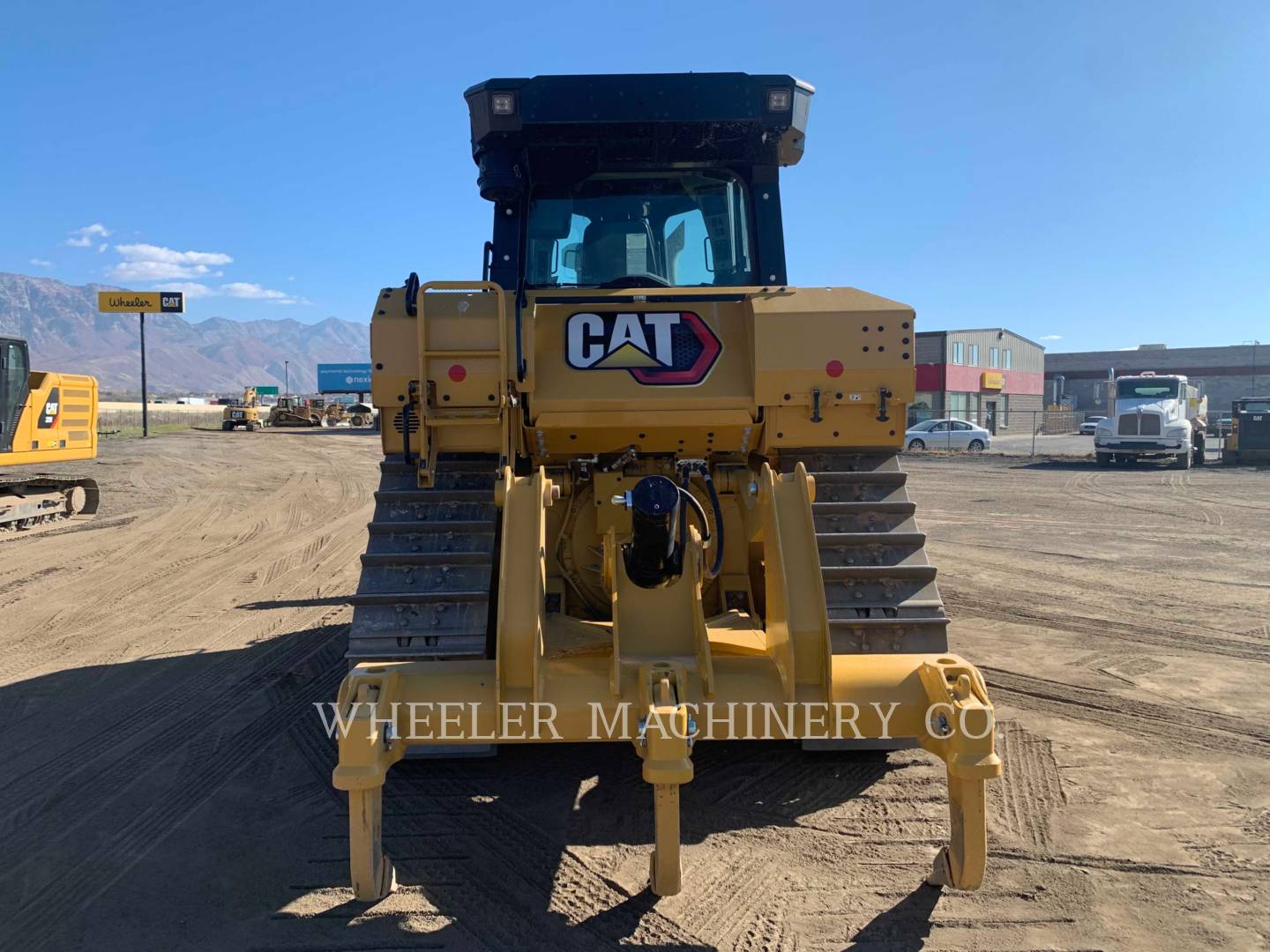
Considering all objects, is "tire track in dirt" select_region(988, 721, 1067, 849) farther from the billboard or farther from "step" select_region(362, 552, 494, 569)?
the billboard

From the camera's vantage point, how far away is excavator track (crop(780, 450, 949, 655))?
12.8 ft

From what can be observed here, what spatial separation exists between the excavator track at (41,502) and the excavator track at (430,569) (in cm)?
1197

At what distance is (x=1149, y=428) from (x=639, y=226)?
81.1ft

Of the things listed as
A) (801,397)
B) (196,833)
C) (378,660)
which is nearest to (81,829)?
(196,833)

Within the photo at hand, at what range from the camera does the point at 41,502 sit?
14.0 m

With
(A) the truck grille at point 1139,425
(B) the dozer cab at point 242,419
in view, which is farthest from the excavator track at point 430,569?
(B) the dozer cab at point 242,419

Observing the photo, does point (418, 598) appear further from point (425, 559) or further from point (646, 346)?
point (646, 346)

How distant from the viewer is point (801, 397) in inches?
159

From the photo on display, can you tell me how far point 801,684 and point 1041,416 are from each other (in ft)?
172

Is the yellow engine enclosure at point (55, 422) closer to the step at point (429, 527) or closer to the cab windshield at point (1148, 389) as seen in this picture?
the step at point (429, 527)

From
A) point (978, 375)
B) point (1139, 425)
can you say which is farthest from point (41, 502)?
point (978, 375)

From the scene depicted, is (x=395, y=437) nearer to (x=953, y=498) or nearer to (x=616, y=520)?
(x=616, y=520)

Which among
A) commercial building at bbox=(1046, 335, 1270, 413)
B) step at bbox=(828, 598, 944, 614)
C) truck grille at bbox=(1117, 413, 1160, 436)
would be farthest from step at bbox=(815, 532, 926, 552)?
commercial building at bbox=(1046, 335, 1270, 413)

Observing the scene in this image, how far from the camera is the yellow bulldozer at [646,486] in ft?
9.86
